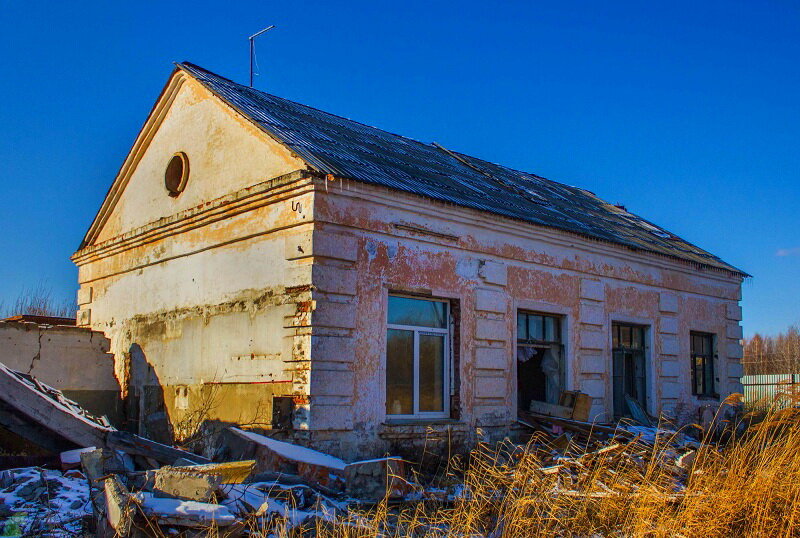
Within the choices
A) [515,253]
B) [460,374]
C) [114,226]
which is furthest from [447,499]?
[114,226]

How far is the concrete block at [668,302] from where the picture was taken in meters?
15.1

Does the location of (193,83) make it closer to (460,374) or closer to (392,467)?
(460,374)

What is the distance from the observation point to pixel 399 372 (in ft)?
34.6

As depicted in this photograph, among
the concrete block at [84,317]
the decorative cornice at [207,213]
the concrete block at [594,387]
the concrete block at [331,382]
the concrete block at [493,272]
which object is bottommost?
the concrete block at [594,387]

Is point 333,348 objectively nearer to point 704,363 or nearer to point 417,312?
point 417,312

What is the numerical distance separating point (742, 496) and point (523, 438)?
550 cm

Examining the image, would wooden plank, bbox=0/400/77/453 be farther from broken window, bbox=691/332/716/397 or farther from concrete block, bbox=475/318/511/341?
broken window, bbox=691/332/716/397

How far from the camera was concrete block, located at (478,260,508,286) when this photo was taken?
11547 millimetres

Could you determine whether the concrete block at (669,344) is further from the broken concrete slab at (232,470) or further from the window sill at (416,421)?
the broken concrete slab at (232,470)

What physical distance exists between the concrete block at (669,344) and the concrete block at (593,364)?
6.56 feet

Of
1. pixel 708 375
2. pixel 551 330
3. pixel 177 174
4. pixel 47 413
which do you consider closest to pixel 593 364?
pixel 551 330

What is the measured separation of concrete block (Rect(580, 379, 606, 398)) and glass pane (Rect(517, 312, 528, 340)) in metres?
1.51

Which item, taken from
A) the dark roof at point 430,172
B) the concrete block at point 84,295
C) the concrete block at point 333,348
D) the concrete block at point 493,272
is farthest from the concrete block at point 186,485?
the concrete block at point 84,295

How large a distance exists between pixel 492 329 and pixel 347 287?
2764 millimetres
